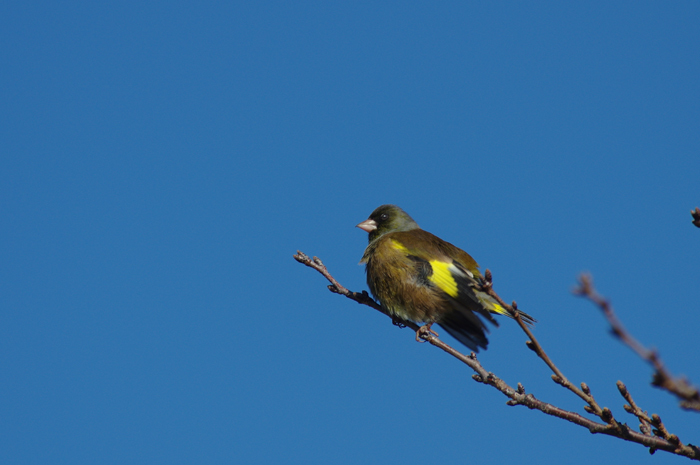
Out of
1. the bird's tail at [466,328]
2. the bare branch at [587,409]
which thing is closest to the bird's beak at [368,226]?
the bird's tail at [466,328]

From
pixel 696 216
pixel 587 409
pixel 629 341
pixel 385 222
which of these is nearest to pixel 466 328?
pixel 385 222

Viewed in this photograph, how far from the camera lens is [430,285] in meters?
6.84

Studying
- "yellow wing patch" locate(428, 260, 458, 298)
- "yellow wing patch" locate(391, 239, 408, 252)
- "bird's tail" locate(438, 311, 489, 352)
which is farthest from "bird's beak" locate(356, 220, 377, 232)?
"bird's tail" locate(438, 311, 489, 352)

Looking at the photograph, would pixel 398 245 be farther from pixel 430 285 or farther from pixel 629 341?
pixel 629 341

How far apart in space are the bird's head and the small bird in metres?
0.91

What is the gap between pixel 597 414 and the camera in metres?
3.42

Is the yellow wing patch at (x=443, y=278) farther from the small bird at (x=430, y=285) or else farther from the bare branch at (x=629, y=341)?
the bare branch at (x=629, y=341)

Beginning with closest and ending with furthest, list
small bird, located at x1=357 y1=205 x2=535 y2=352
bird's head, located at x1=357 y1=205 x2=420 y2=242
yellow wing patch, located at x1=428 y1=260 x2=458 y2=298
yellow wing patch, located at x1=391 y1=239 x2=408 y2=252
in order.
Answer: small bird, located at x1=357 y1=205 x2=535 y2=352 < yellow wing patch, located at x1=428 y1=260 x2=458 y2=298 < yellow wing patch, located at x1=391 y1=239 x2=408 y2=252 < bird's head, located at x1=357 y1=205 x2=420 y2=242

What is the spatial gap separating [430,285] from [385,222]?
5.96 ft

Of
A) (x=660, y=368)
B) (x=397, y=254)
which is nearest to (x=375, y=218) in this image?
(x=397, y=254)

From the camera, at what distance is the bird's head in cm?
848

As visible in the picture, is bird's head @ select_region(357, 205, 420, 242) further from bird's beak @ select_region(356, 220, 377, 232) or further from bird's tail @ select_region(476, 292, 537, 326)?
bird's tail @ select_region(476, 292, 537, 326)

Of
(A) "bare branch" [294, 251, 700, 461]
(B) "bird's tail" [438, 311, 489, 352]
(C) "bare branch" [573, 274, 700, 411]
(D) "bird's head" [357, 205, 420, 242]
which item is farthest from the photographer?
(D) "bird's head" [357, 205, 420, 242]

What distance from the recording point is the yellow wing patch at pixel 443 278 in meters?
6.71
